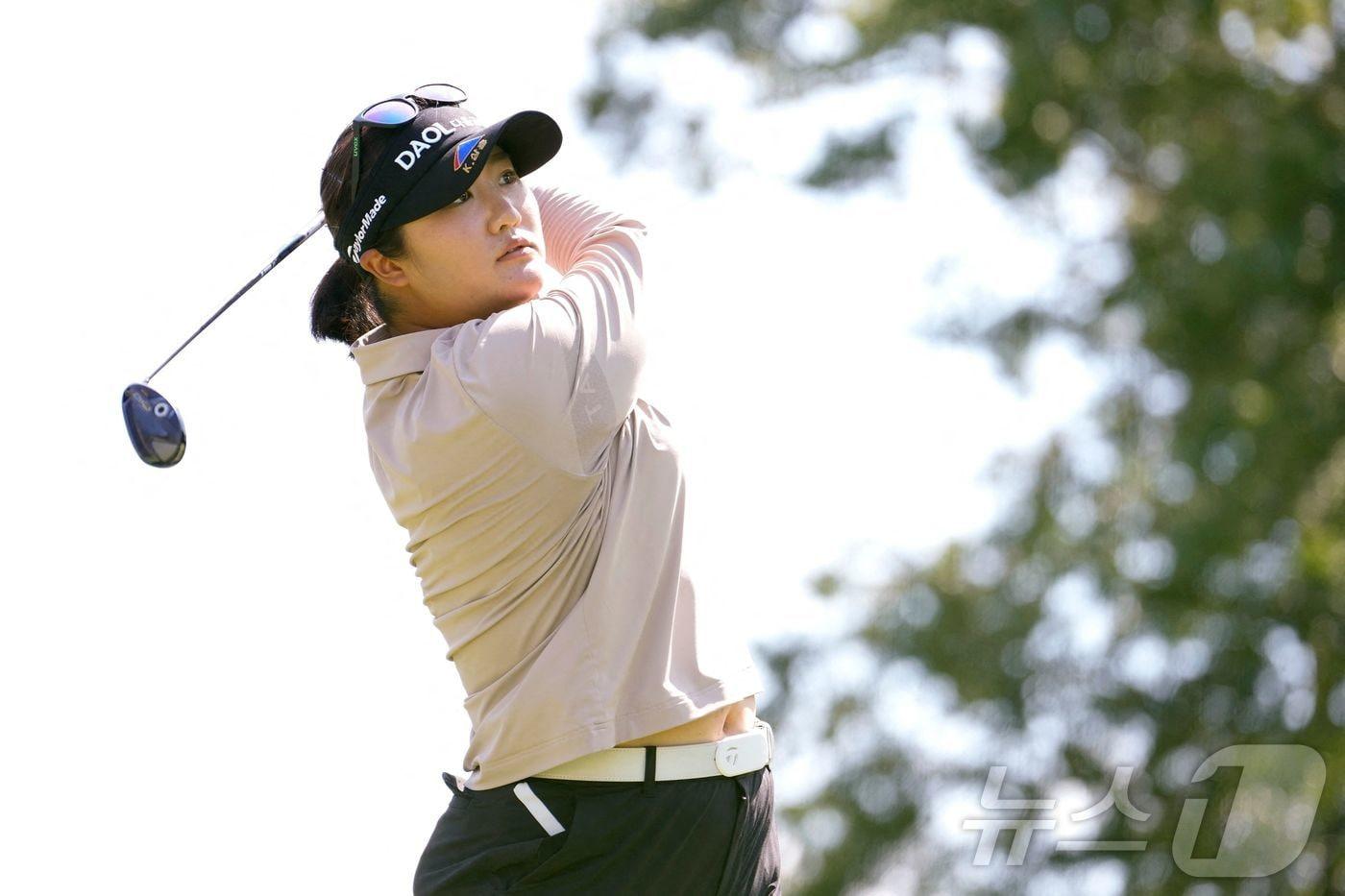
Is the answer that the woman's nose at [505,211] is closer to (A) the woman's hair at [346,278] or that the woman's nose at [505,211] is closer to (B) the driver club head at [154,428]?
(A) the woman's hair at [346,278]

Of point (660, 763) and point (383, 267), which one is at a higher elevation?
point (383, 267)

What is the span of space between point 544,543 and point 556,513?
4cm

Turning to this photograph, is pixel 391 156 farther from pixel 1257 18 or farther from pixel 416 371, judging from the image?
pixel 1257 18

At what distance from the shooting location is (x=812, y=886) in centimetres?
823

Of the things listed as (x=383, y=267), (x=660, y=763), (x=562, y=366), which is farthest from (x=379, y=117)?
(x=660, y=763)

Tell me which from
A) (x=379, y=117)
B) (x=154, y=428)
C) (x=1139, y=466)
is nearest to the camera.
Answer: (x=379, y=117)

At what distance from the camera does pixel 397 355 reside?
2.14 m

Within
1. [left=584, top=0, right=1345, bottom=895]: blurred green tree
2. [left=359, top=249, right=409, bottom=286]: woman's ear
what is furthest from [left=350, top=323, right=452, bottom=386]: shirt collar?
[left=584, top=0, right=1345, bottom=895]: blurred green tree

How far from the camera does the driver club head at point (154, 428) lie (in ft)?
7.82

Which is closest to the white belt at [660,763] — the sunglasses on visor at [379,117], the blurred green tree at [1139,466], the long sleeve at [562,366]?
the long sleeve at [562,366]

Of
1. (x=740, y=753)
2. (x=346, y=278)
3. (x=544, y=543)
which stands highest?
(x=346, y=278)

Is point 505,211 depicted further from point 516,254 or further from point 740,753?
point 740,753

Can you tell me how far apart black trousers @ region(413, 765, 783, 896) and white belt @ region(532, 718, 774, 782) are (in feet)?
0.04

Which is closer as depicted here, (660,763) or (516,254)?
(660,763)
